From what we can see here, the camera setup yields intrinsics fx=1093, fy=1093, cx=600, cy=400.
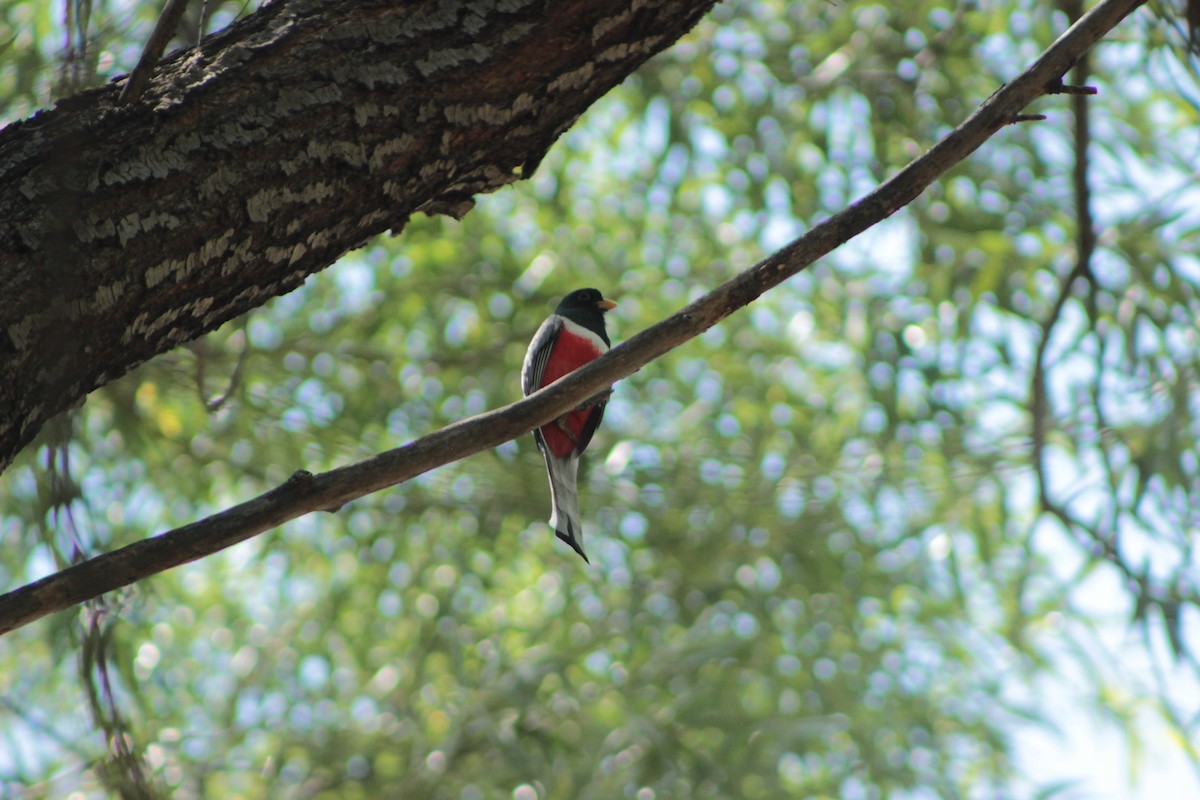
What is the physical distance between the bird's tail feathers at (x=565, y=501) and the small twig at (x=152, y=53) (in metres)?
1.42

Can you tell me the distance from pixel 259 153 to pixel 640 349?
0.58m

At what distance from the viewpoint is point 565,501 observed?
126 inches

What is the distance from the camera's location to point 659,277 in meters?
5.57

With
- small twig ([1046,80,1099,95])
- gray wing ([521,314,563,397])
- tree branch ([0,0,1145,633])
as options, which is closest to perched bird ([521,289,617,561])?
gray wing ([521,314,563,397])

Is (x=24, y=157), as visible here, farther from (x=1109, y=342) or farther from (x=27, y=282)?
(x=1109, y=342)

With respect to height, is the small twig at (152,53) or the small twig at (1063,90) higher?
the small twig at (152,53)

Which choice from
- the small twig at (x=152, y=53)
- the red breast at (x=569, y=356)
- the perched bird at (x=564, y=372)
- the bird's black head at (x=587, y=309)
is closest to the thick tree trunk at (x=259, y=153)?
the small twig at (x=152, y=53)

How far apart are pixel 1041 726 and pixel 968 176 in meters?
3.22

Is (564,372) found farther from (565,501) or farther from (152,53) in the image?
(152,53)

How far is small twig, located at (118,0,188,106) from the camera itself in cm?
137

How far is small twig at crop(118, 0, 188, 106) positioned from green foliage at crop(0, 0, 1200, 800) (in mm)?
2739

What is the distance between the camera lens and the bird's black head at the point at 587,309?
438cm

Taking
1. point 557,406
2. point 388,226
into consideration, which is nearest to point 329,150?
point 388,226

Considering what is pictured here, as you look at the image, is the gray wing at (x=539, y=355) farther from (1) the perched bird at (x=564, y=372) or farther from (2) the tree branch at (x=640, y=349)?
(2) the tree branch at (x=640, y=349)
